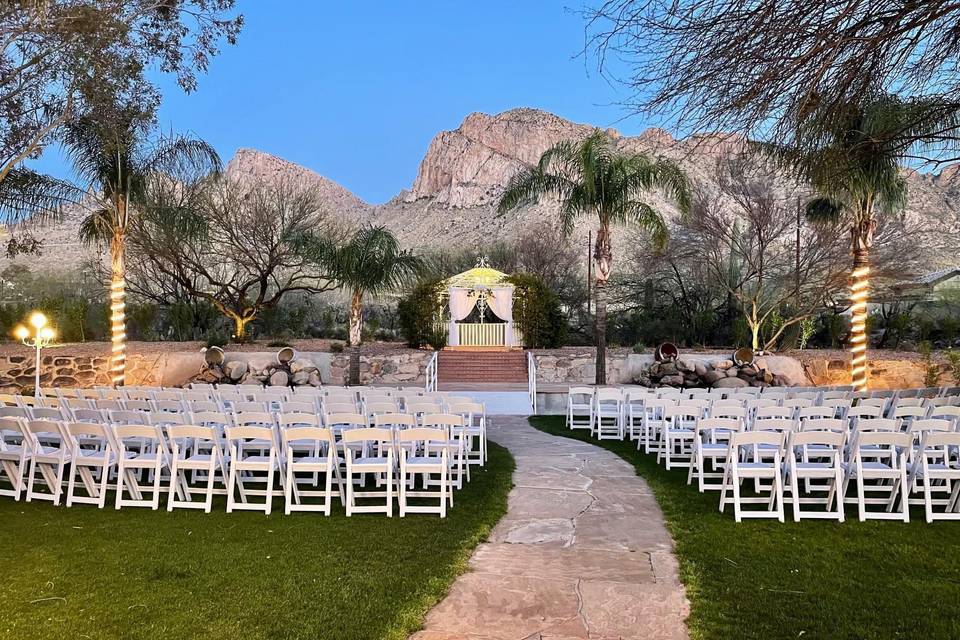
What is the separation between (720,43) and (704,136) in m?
0.63

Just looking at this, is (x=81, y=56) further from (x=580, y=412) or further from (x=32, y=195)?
(x=580, y=412)

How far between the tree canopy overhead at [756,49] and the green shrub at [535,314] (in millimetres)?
15381

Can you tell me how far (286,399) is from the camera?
28.3 ft

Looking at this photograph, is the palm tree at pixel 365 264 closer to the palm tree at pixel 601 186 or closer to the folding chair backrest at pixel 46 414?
the palm tree at pixel 601 186

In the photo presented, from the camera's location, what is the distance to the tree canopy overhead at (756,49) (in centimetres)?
376

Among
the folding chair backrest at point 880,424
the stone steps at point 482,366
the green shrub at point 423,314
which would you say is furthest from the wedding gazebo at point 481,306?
the folding chair backrest at point 880,424

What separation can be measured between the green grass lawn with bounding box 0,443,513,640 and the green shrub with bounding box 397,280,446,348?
13.7 metres

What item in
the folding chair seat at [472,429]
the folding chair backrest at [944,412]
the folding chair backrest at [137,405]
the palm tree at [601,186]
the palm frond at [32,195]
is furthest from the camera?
the palm tree at [601,186]

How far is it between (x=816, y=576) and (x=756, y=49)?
3.18 meters

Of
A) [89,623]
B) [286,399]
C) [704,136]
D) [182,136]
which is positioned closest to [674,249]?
[182,136]

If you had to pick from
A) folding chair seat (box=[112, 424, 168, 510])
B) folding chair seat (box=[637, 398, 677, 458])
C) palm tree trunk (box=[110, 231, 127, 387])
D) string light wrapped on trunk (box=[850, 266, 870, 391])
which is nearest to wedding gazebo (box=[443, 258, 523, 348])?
palm tree trunk (box=[110, 231, 127, 387])

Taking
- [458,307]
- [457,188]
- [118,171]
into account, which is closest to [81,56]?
[118,171]

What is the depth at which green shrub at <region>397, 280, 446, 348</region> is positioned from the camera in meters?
19.4

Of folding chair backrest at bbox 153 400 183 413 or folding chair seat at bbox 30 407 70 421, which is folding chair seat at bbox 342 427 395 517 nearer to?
folding chair seat at bbox 30 407 70 421
